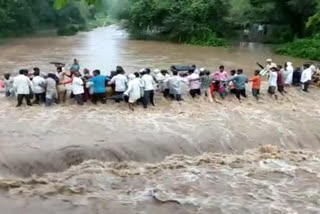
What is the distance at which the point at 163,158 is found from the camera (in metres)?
11.4

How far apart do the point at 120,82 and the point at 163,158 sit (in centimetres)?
351

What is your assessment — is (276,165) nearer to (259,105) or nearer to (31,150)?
(259,105)

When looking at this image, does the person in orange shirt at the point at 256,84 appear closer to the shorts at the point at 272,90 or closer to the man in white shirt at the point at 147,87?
the shorts at the point at 272,90

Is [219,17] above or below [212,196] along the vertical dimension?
above

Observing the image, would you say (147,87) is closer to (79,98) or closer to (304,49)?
(79,98)

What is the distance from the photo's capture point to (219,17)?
39469 millimetres

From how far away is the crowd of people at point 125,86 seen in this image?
13.7 meters

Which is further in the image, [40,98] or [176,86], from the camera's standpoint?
[176,86]

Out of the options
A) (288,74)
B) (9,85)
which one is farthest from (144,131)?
(288,74)

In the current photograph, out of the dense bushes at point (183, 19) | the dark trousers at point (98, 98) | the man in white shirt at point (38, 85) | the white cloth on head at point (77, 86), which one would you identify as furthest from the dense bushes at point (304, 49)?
the man in white shirt at point (38, 85)

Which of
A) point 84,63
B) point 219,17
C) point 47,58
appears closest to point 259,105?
point 84,63

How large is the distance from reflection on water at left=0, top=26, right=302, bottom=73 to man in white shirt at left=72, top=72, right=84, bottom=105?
29.6 feet

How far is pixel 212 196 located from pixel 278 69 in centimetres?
792

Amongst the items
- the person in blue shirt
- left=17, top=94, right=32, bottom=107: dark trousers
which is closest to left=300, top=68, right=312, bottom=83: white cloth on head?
the person in blue shirt
